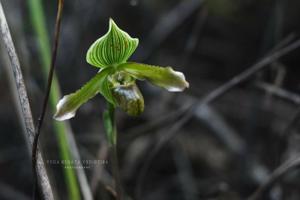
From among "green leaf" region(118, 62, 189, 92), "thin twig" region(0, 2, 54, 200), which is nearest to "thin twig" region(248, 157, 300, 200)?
"green leaf" region(118, 62, 189, 92)

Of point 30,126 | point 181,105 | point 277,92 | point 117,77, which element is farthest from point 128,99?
point 181,105

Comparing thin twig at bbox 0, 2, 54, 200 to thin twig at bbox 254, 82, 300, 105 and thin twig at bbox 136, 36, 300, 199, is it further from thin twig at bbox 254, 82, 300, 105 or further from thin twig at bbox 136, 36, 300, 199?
thin twig at bbox 254, 82, 300, 105

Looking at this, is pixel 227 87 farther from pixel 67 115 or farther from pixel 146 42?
pixel 146 42

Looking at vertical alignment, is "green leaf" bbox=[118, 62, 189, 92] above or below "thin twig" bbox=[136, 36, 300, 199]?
below

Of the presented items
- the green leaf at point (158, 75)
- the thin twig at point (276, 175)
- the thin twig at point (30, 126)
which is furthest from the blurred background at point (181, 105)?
the thin twig at point (30, 126)

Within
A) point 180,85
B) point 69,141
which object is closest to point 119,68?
point 180,85

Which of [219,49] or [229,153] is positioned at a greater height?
[219,49]
